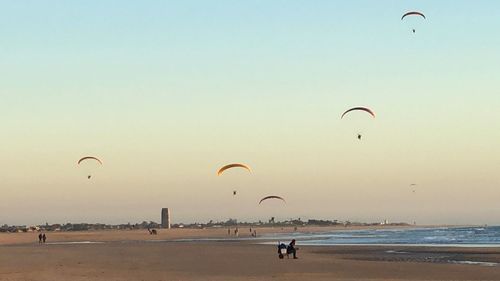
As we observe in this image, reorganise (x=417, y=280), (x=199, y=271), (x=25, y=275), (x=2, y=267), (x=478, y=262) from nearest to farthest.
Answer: (x=417, y=280) < (x=25, y=275) < (x=199, y=271) < (x=2, y=267) < (x=478, y=262)

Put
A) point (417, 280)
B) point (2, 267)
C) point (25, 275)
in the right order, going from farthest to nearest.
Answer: point (2, 267)
point (25, 275)
point (417, 280)

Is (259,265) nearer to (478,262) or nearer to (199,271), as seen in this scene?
(199,271)

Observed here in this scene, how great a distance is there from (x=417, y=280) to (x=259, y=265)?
11033 mm

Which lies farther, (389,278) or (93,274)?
(93,274)

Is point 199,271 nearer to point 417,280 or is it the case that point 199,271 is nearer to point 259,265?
point 259,265

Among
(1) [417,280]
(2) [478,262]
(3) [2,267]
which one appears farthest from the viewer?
(2) [478,262]

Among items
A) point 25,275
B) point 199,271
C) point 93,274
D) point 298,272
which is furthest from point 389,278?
point 25,275

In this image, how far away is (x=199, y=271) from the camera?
118ft

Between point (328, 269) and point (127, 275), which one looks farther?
point (328, 269)

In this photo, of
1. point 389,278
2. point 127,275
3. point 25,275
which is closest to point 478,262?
point 389,278

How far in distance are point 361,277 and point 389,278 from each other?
45.7 inches

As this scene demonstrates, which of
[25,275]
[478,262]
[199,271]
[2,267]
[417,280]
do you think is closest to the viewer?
[417,280]

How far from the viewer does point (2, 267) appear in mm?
38844

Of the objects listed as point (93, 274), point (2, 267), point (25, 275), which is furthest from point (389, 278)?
point (2, 267)
